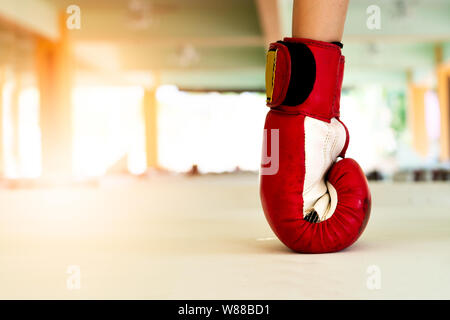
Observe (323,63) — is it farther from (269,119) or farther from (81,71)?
(81,71)

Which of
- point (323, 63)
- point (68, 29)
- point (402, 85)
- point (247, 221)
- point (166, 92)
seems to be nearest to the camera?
point (323, 63)

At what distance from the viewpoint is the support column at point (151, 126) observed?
56.9 feet

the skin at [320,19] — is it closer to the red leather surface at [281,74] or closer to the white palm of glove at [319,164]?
the red leather surface at [281,74]

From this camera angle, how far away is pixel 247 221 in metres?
2.03

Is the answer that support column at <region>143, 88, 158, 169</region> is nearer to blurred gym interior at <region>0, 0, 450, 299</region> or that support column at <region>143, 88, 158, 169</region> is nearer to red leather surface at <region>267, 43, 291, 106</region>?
blurred gym interior at <region>0, 0, 450, 299</region>

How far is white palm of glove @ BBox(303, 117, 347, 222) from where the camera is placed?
3.95ft

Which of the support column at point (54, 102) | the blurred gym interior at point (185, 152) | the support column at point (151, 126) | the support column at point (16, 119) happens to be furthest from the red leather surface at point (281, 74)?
Result: the support column at point (151, 126)

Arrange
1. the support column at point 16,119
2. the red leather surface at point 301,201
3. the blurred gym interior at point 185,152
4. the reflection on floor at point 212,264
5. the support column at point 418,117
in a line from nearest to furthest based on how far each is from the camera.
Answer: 1. the reflection on floor at point 212,264
2. the blurred gym interior at point 185,152
3. the red leather surface at point 301,201
4. the support column at point 16,119
5. the support column at point 418,117

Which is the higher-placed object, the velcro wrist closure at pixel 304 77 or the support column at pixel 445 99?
the support column at pixel 445 99

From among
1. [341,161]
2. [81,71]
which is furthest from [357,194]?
[81,71]

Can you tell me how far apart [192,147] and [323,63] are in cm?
2007

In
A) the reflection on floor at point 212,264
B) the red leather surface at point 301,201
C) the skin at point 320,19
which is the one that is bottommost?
the reflection on floor at point 212,264

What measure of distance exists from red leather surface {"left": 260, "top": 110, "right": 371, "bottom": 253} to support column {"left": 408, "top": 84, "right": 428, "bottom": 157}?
18.0m

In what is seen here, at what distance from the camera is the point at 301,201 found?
1.19 metres
